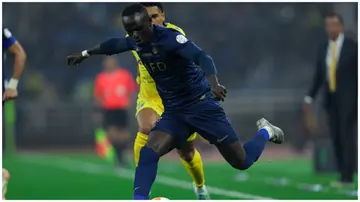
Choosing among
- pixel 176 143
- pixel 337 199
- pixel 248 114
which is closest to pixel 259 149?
pixel 176 143

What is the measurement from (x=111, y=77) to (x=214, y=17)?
6.96m

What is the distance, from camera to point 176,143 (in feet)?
28.1

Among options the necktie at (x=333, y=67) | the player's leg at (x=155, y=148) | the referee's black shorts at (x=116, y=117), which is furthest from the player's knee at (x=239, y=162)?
the referee's black shorts at (x=116, y=117)

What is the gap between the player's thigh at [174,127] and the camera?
8.50 meters

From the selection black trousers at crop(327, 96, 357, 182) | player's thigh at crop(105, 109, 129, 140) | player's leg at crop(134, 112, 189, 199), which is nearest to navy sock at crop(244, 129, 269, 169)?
player's leg at crop(134, 112, 189, 199)

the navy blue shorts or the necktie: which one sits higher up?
the navy blue shorts

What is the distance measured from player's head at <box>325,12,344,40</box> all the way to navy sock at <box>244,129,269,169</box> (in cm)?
395

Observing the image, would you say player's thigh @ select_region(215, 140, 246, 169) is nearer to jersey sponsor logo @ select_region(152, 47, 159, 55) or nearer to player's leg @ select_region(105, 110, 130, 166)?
jersey sponsor logo @ select_region(152, 47, 159, 55)

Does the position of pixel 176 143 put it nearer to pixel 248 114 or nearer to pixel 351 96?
pixel 351 96

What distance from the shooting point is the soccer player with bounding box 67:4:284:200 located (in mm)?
8141

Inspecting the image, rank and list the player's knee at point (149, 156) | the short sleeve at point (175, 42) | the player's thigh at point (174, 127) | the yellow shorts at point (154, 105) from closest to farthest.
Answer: the short sleeve at point (175, 42) → the player's knee at point (149, 156) → the player's thigh at point (174, 127) → the yellow shorts at point (154, 105)

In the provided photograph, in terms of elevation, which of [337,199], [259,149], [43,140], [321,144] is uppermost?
[259,149]

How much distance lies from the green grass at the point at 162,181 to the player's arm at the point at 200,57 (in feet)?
11.3

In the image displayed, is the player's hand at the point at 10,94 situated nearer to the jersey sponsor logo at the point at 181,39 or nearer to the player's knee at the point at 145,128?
the player's knee at the point at 145,128
